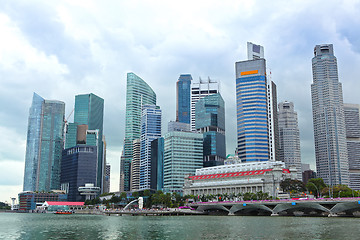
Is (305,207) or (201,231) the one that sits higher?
(305,207)

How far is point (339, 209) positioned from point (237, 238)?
98.9m

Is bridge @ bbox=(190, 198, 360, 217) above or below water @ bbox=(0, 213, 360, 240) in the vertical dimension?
above

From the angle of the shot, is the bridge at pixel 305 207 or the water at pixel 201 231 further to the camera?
the bridge at pixel 305 207

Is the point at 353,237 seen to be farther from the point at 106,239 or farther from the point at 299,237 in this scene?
the point at 106,239

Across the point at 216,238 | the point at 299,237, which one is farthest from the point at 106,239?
the point at 299,237

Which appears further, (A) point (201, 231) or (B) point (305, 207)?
(B) point (305, 207)

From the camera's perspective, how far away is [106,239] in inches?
2987

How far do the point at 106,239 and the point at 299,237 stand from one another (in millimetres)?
36351

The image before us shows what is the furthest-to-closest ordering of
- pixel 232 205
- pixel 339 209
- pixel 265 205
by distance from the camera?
pixel 232 205 → pixel 265 205 → pixel 339 209

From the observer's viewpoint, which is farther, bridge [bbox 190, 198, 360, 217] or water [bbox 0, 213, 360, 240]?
bridge [bbox 190, 198, 360, 217]

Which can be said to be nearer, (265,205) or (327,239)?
(327,239)

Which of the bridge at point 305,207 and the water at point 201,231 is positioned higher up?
the bridge at point 305,207

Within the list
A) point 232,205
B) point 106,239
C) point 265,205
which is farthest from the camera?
point 232,205

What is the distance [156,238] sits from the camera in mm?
76250
